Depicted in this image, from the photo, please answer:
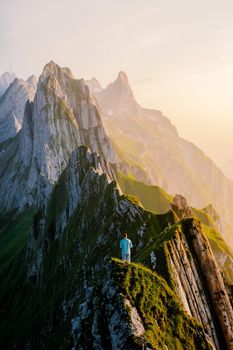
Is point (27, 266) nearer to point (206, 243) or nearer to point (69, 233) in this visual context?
point (69, 233)

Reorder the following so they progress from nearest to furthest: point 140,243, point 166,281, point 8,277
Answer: point 166,281 < point 140,243 < point 8,277

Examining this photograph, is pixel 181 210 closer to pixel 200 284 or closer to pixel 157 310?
pixel 200 284

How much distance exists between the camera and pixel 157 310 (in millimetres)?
29531

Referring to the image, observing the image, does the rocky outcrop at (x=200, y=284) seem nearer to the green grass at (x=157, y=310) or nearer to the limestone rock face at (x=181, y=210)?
the green grass at (x=157, y=310)

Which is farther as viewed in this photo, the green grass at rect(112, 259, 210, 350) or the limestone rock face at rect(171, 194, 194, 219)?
the limestone rock face at rect(171, 194, 194, 219)

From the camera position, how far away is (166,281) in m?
34.6

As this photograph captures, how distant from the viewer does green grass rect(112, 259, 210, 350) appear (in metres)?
28.2

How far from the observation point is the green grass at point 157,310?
28203 mm

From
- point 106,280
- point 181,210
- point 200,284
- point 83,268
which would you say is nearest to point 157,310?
point 106,280

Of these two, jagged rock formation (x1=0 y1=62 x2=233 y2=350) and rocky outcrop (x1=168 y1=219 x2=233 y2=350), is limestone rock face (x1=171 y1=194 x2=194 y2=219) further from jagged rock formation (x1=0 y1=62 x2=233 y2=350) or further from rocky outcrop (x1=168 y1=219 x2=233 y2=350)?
rocky outcrop (x1=168 y1=219 x2=233 y2=350)

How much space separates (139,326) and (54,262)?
8013 centimetres

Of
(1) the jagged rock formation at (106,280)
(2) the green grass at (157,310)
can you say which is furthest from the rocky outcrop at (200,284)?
(2) the green grass at (157,310)

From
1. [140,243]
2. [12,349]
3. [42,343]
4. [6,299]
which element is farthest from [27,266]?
[140,243]

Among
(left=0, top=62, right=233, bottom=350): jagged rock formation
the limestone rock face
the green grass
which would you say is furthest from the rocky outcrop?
the limestone rock face
